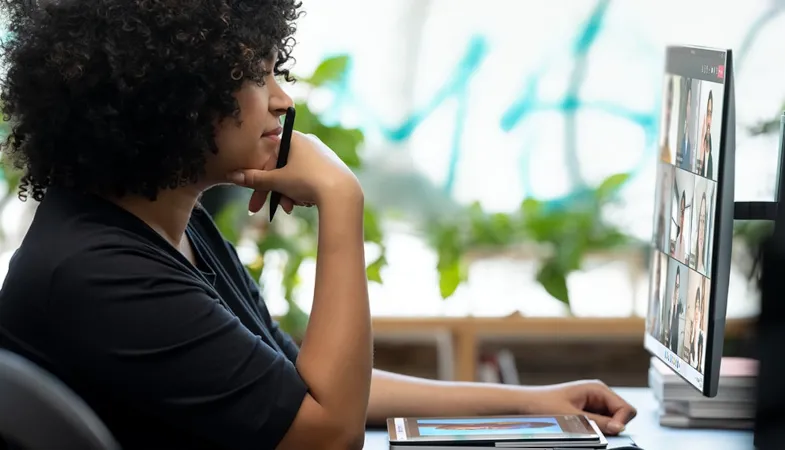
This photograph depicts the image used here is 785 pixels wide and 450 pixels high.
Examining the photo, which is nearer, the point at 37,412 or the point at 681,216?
the point at 37,412

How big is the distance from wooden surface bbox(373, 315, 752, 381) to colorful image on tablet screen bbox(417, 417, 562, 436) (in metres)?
1.11

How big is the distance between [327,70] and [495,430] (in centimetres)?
132

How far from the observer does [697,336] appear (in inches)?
51.4

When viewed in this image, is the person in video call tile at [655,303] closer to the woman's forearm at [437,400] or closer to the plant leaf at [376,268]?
the woman's forearm at [437,400]

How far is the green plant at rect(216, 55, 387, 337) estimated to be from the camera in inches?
92.6

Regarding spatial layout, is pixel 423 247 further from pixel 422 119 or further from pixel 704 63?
pixel 704 63

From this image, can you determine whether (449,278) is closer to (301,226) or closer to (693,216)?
(301,226)

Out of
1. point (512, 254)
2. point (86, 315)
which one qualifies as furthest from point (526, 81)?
point (86, 315)

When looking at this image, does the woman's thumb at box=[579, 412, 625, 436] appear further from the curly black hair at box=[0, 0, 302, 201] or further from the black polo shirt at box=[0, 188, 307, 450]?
the curly black hair at box=[0, 0, 302, 201]

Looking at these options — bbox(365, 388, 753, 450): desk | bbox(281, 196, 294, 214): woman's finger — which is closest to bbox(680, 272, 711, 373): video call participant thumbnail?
bbox(365, 388, 753, 450): desk

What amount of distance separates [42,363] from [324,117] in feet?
5.30

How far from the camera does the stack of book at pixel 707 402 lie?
4.83ft

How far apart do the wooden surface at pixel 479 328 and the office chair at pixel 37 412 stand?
1583 mm

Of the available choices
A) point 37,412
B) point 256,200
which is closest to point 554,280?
point 256,200
